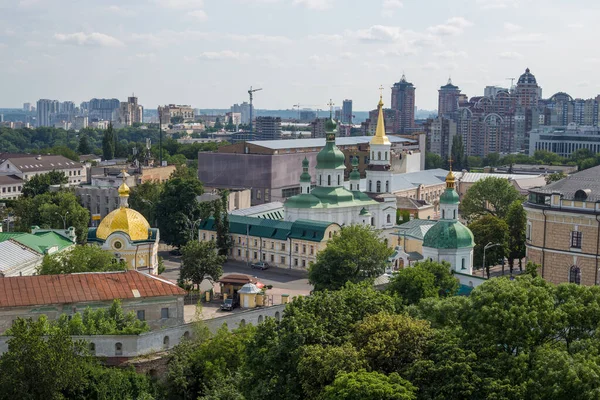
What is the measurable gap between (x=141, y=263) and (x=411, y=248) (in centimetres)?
2163

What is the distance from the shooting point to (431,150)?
611 ft

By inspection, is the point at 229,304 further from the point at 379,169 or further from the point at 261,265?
the point at 379,169

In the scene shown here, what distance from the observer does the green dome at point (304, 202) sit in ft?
226

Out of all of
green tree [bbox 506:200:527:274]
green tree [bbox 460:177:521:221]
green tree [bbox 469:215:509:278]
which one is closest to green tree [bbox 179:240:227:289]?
green tree [bbox 469:215:509:278]

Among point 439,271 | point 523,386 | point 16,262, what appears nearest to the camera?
point 523,386

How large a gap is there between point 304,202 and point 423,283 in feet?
91.6

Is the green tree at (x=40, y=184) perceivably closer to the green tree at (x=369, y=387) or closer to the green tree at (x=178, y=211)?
the green tree at (x=178, y=211)

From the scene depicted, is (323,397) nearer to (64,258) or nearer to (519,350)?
(519,350)

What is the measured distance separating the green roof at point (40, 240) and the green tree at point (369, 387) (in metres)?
28.7

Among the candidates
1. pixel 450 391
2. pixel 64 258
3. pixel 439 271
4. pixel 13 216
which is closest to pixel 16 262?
pixel 64 258

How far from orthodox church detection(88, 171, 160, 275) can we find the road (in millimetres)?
7223

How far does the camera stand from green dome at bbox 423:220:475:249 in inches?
2039

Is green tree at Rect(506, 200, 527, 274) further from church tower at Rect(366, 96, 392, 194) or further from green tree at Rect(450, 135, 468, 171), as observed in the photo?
green tree at Rect(450, 135, 468, 171)

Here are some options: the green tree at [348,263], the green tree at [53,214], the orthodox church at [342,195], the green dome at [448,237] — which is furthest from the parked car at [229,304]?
the green tree at [53,214]
